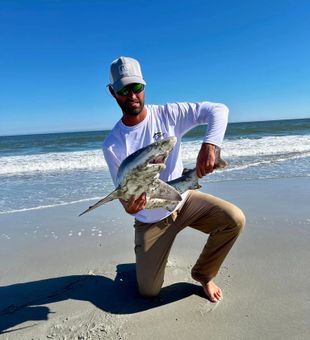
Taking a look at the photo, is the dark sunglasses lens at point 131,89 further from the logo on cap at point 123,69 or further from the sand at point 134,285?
the sand at point 134,285

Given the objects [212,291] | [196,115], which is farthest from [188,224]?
[196,115]

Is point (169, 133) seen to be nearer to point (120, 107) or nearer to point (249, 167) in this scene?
point (120, 107)

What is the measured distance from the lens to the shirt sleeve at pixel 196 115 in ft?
11.4

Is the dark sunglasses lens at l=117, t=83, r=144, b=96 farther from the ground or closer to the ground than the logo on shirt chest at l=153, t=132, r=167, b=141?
farther from the ground

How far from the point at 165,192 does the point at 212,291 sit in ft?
4.02

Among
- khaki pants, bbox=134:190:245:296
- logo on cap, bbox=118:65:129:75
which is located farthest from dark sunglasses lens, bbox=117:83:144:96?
khaki pants, bbox=134:190:245:296

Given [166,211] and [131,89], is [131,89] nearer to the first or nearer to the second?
[131,89]

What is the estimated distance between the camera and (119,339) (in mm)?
3021

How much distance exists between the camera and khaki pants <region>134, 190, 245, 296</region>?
144 inches

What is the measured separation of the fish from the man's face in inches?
30.5

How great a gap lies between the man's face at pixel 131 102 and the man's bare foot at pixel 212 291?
1.89m

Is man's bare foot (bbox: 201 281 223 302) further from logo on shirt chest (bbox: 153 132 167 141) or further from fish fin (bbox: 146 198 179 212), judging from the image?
logo on shirt chest (bbox: 153 132 167 141)

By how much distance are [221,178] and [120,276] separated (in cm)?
650

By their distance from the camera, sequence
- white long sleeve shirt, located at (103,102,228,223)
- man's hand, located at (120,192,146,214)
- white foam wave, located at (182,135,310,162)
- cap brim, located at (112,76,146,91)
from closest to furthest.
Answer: man's hand, located at (120,192,146,214) < cap brim, located at (112,76,146,91) < white long sleeve shirt, located at (103,102,228,223) < white foam wave, located at (182,135,310,162)
